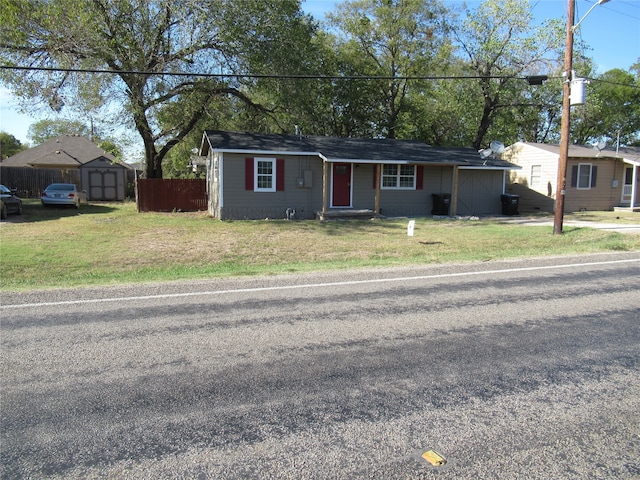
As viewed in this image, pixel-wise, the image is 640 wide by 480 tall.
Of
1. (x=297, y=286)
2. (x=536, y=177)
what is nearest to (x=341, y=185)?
(x=536, y=177)

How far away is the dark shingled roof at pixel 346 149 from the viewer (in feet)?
64.1

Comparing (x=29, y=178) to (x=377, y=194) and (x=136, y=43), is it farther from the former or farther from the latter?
(x=377, y=194)

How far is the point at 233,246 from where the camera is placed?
12.8 meters

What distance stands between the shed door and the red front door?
5.43 meters

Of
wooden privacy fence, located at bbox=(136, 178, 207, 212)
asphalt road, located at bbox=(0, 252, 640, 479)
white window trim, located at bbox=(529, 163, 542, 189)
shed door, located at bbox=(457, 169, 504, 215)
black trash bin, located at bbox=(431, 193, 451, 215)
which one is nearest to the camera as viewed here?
asphalt road, located at bbox=(0, 252, 640, 479)

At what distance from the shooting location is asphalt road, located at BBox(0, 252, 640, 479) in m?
3.06

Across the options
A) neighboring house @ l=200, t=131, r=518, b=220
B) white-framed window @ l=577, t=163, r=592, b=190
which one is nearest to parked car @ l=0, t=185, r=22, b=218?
neighboring house @ l=200, t=131, r=518, b=220

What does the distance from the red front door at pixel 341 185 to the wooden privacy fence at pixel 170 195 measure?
6.71 m

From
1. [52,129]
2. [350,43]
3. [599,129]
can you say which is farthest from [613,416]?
[52,129]

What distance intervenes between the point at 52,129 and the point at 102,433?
84.5 m

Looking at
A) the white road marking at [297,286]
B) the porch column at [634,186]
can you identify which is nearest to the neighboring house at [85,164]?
the white road marking at [297,286]

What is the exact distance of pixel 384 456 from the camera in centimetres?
308

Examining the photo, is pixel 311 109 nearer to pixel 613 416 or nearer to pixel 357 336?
pixel 357 336

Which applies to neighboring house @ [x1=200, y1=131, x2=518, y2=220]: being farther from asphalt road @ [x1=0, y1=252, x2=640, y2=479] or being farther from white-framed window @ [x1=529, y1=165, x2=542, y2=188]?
asphalt road @ [x1=0, y1=252, x2=640, y2=479]
